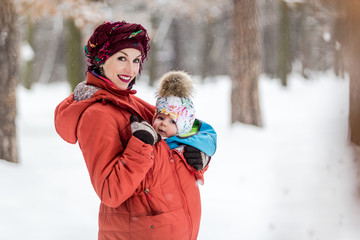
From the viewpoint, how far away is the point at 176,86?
8.73 feet

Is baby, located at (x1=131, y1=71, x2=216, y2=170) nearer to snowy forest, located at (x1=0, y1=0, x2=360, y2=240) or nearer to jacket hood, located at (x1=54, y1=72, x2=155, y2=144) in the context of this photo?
jacket hood, located at (x1=54, y1=72, x2=155, y2=144)

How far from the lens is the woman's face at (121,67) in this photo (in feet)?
7.98

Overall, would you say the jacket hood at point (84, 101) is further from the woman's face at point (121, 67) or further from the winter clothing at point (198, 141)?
the winter clothing at point (198, 141)

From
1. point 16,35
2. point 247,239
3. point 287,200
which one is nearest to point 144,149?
point 247,239

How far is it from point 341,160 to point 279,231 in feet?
6.45

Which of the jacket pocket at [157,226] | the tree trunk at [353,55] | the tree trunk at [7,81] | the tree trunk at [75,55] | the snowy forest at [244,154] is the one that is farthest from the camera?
the tree trunk at [75,55]

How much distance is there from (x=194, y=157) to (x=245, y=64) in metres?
7.20

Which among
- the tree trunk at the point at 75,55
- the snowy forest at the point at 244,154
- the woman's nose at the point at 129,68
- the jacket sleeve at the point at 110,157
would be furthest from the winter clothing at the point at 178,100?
the tree trunk at the point at 75,55

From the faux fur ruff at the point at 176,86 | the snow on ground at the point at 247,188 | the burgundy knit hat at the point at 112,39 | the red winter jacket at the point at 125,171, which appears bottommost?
the snow on ground at the point at 247,188

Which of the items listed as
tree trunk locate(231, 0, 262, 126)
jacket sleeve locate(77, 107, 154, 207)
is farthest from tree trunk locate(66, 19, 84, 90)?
jacket sleeve locate(77, 107, 154, 207)

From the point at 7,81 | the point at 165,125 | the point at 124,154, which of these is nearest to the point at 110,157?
the point at 124,154

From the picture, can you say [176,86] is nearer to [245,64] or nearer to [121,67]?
[121,67]

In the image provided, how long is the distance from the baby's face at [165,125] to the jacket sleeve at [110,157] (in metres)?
0.40

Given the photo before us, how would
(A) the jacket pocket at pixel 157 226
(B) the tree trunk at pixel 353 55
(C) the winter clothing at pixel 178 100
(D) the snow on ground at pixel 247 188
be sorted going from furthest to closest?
(D) the snow on ground at pixel 247 188 < (C) the winter clothing at pixel 178 100 < (A) the jacket pocket at pixel 157 226 < (B) the tree trunk at pixel 353 55
